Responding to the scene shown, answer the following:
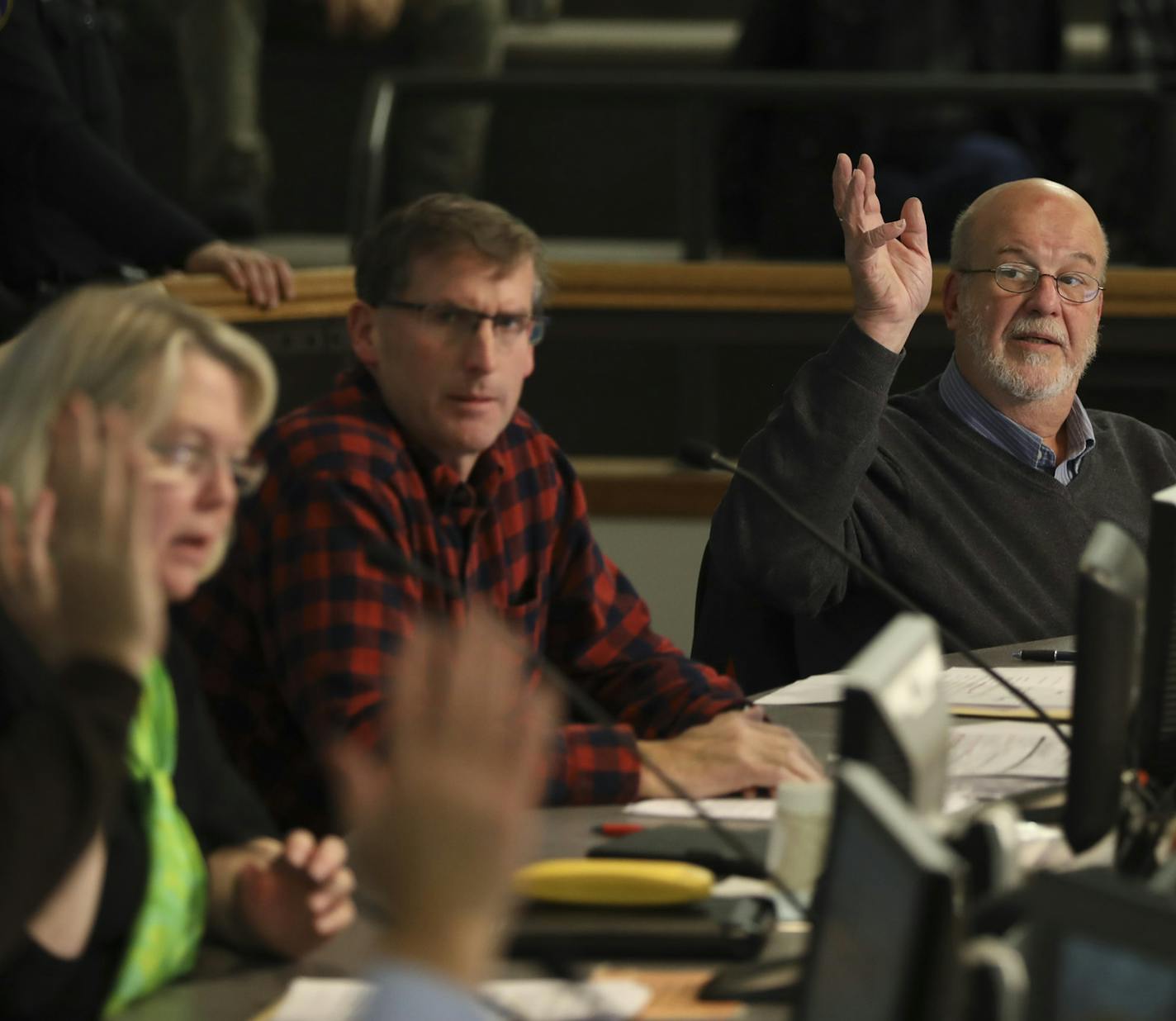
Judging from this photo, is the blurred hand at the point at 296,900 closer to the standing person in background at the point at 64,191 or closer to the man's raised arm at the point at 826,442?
the man's raised arm at the point at 826,442

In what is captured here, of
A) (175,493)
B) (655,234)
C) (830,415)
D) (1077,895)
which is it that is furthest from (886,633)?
(655,234)

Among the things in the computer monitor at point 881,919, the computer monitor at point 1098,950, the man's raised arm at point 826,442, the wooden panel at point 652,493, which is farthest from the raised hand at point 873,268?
the wooden panel at point 652,493

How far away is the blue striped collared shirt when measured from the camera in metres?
2.66

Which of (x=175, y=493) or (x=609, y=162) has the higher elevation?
(x=609, y=162)

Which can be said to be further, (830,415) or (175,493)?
(830,415)

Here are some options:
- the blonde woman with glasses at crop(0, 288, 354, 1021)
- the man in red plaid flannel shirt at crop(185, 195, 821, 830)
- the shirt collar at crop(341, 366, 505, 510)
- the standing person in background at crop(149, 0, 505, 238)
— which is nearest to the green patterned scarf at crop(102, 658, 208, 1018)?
the blonde woman with glasses at crop(0, 288, 354, 1021)

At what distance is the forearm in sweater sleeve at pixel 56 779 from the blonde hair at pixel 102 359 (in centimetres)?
20

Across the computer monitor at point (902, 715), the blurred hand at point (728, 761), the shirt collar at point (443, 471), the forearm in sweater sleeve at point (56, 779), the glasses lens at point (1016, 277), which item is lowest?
the blurred hand at point (728, 761)

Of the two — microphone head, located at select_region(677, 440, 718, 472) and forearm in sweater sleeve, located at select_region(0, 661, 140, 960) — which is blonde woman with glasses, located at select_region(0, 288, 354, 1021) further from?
microphone head, located at select_region(677, 440, 718, 472)

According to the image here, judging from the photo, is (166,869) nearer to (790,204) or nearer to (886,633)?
(886,633)

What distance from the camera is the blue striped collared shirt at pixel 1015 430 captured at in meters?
2.66

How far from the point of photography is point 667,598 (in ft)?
13.6

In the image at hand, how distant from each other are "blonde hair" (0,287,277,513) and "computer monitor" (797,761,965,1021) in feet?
2.01

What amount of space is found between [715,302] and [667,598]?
63cm
